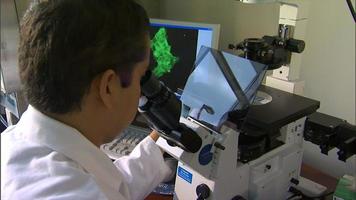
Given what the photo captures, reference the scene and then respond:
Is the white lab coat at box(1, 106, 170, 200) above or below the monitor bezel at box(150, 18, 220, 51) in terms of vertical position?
below

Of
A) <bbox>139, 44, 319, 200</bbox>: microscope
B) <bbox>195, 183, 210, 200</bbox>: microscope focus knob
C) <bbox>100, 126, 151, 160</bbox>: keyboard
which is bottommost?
<bbox>100, 126, 151, 160</bbox>: keyboard

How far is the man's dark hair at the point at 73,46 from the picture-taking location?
2.12ft

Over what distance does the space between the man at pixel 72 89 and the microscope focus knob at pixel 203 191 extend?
0.90 ft

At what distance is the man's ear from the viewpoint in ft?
2.25

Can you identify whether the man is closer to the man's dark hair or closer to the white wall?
the man's dark hair

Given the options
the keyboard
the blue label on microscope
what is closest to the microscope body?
the blue label on microscope

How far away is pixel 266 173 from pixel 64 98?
25.2 inches

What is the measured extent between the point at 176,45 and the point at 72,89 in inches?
36.5

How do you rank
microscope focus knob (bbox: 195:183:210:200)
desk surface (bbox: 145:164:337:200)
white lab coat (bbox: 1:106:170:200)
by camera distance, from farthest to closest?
desk surface (bbox: 145:164:337:200), microscope focus knob (bbox: 195:183:210:200), white lab coat (bbox: 1:106:170:200)

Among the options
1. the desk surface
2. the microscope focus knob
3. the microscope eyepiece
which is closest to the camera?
the microscope eyepiece

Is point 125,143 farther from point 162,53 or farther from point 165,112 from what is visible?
point 165,112

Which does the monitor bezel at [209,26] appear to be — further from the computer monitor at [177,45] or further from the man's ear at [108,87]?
the man's ear at [108,87]

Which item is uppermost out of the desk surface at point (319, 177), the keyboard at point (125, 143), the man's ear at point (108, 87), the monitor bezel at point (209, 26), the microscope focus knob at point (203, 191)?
the monitor bezel at point (209, 26)

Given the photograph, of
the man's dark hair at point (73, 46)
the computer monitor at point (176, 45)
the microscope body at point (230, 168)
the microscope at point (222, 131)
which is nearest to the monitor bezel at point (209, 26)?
the computer monitor at point (176, 45)
